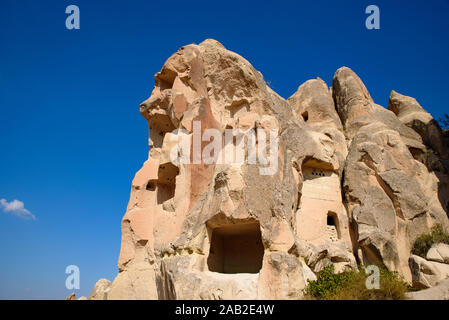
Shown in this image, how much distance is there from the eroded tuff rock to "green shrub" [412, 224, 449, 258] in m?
0.31

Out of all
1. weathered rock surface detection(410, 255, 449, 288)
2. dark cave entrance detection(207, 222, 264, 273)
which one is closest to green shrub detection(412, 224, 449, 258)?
weathered rock surface detection(410, 255, 449, 288)

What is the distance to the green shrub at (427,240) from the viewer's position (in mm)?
12384

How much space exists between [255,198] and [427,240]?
7.35 m

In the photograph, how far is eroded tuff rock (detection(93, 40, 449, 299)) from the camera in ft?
30.2

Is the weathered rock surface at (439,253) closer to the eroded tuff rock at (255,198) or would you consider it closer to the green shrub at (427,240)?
the green shrub at (427,240)

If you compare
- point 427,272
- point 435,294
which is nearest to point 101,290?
point 435,294

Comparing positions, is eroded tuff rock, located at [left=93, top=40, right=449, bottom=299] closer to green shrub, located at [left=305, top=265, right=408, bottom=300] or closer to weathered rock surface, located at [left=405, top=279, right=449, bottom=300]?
green shrub, located at [left=305, top=265, right=408, bottom=300]

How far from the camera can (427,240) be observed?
41.4ft

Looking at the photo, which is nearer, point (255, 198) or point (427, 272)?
point (255, 198)

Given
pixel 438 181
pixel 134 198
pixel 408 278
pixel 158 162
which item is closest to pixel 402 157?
pixel 438 181

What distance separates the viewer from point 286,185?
10477 millimetres

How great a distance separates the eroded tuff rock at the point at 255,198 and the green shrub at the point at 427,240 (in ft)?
1.00

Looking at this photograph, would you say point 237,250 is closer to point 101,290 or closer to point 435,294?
point 101,290

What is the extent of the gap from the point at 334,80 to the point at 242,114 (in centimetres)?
1122
